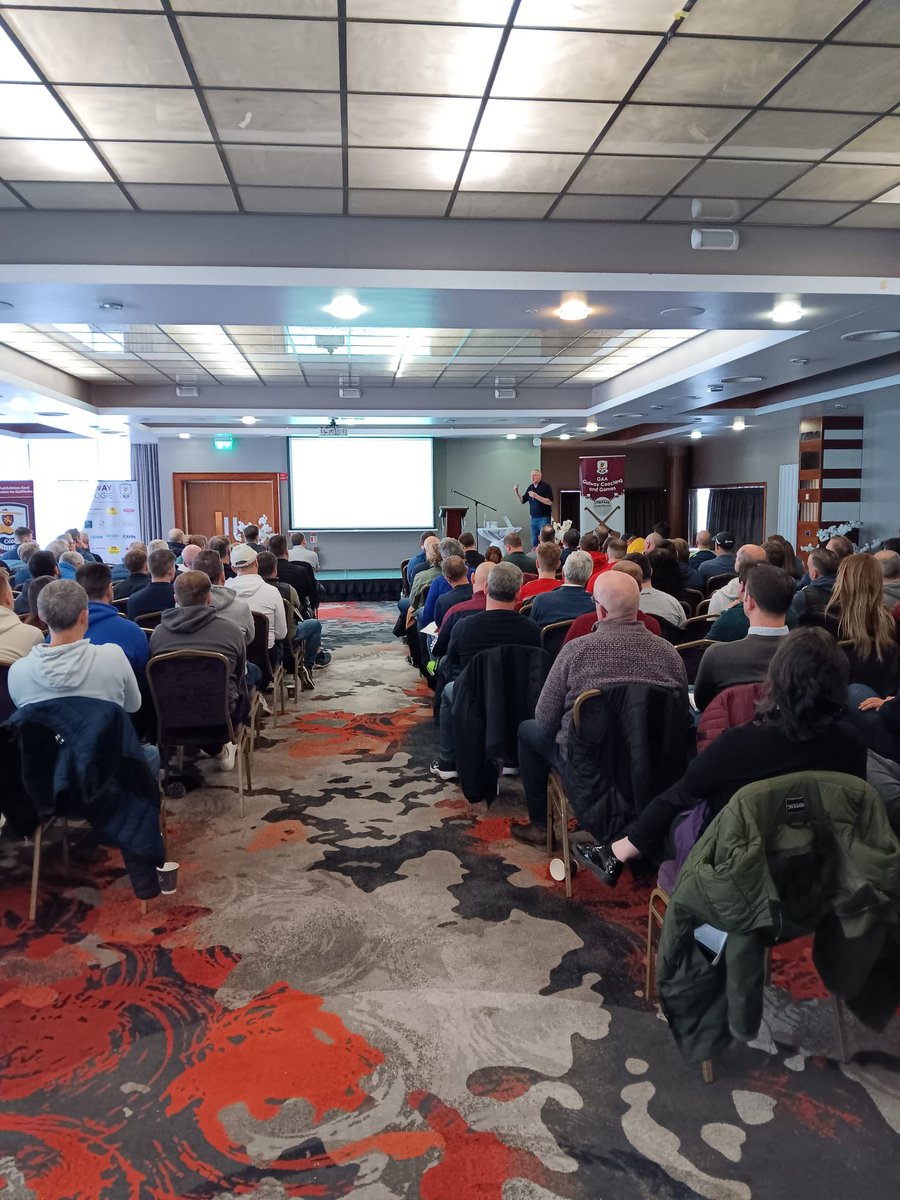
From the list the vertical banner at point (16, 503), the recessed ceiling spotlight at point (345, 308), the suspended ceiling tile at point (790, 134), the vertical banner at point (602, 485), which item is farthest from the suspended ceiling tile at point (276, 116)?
the vertical banner at point (16, 503)

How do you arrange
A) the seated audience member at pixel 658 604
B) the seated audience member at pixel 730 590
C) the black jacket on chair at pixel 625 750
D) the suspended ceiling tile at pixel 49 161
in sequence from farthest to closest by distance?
the seated audience member at pixel 730 590 < the seated audience member at pixel 658 604 < the suspended ceiling tile at pixel 49 161 < the black jacket on chair at pixel 625 750

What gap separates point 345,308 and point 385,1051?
197 inches

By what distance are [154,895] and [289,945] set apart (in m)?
0.60

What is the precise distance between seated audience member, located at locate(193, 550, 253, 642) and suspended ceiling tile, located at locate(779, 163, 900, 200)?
13.5 ft

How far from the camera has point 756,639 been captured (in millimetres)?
2953

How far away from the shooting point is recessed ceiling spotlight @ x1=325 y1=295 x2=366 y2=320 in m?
5.68

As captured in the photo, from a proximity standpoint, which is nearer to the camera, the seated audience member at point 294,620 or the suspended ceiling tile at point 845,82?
the suspended ceiling tile at point 845,82

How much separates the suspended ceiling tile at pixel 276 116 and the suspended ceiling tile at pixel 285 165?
12cm

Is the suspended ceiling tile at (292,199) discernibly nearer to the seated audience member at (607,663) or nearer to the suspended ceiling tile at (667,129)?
the suspended ceiling tile at (667,129)

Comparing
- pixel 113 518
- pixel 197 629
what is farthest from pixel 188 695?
pixel 113 518

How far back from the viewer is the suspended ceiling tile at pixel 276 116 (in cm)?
370

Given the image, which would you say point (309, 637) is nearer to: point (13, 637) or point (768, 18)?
point (13, 637)

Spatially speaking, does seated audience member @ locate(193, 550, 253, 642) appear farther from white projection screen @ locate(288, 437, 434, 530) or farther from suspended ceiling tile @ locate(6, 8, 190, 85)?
white projection screen @ locate(288, 437, 434, 530)

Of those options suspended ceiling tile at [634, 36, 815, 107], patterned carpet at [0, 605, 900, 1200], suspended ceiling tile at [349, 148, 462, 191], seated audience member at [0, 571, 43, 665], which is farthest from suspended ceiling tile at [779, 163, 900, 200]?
seated audience member at [0, 571, 43, 665]
